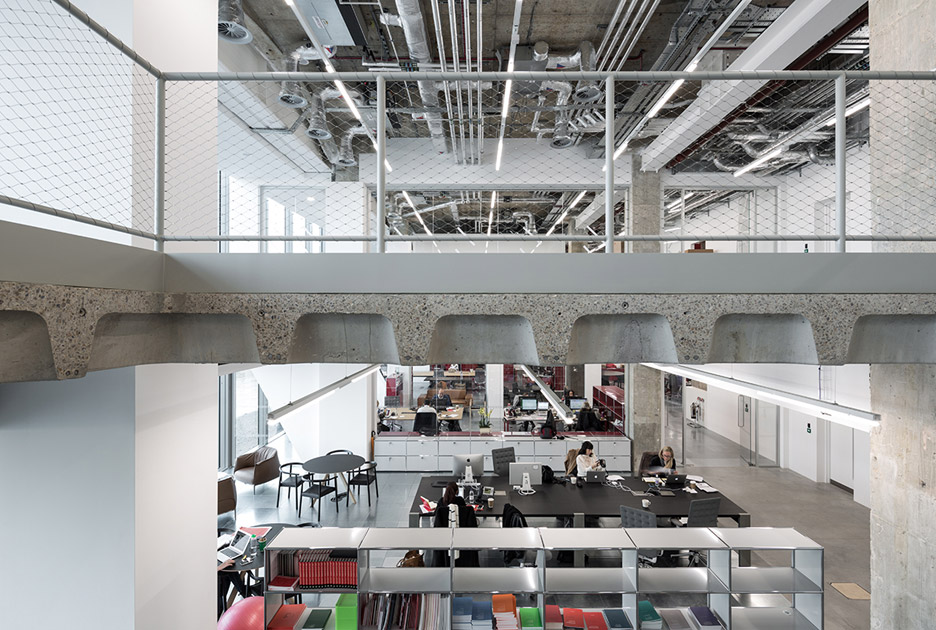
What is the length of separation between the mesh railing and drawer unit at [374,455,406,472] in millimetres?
4630

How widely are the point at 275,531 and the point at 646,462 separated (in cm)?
616

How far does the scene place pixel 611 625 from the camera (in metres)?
4.40

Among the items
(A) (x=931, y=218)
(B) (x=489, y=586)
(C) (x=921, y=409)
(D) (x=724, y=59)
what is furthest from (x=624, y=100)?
(B) (x=489, y=586)

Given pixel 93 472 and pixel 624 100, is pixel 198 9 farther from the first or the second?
pixel 624 100

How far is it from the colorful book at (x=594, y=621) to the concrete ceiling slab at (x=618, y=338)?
10.2 feet

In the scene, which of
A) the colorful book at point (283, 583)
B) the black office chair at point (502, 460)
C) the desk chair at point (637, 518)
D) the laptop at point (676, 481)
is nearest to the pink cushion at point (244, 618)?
the colorful book at point (283, 583)

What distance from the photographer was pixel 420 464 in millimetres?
11109

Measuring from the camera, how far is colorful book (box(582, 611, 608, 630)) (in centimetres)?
443

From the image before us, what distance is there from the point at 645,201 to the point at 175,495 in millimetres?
8622

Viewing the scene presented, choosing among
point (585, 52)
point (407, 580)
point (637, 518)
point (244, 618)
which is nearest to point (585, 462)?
point (637, 518)

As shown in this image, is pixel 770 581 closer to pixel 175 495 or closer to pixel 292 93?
pixel 175 495

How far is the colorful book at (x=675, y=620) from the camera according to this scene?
4.48m

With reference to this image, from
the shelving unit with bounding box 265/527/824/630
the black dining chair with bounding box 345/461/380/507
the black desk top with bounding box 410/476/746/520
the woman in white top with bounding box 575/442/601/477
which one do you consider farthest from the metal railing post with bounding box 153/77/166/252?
the woman in white top with bounding box 575/442/601/477

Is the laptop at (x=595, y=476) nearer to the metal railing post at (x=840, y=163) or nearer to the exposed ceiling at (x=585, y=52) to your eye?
the exposed ceiling at (x=585, y=52)
